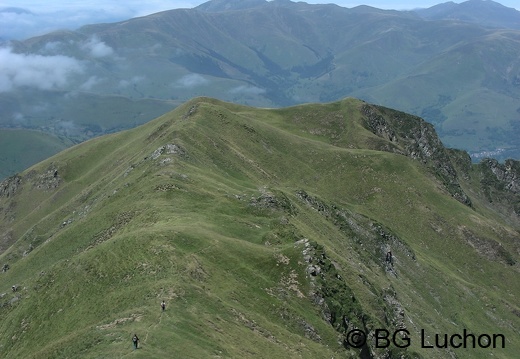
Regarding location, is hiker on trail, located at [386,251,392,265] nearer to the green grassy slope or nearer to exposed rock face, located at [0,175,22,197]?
the green grassy slope

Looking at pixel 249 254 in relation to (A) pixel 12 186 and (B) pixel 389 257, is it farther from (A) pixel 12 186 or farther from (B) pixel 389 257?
(A) pixel 12 186

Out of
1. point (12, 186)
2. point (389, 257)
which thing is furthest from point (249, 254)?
point (12, 186)

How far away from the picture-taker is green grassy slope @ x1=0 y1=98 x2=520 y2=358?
52.8m

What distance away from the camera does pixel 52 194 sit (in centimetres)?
17712

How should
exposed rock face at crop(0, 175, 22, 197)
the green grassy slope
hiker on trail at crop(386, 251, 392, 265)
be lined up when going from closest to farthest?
the green grassy slope → hiker on trail at crop(386, 251, 392, 265) → exposed rock face at crop(0, 175, 22, 197)

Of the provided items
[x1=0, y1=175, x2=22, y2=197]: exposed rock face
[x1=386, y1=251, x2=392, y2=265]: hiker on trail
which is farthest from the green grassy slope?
[x1=0, y1=175, x2=22, y2=197]: exposed rock face

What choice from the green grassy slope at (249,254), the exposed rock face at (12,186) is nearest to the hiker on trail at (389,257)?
the green grassy slope at (249,254)

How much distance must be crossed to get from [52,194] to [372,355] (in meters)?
146

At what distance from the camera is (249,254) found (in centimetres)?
6725

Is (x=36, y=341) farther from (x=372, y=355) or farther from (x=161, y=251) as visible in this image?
(x=372, y=355)

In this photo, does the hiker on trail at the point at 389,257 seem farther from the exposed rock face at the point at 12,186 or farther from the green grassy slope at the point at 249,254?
the exposed rock face at the point at 12,186

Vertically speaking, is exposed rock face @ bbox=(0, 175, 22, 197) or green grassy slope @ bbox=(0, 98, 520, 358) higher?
green grassy slope @ bbox=(0, 98, 520, 358)

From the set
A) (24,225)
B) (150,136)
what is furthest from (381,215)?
(24,225)

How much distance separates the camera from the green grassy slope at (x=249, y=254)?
52.8 m
